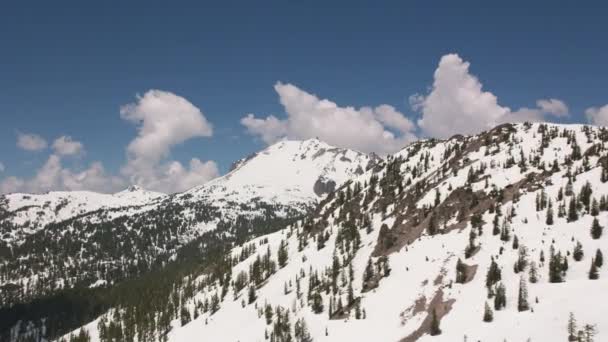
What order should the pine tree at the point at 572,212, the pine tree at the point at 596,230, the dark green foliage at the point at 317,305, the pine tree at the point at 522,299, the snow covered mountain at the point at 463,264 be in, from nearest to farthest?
the pine tree at the point at 522,299
the snow covered mountain at the point at 463,264
the pine tree at the point at 596,230
the pine tree at the point at 572,212
the dark green foliage at the point at 317,305

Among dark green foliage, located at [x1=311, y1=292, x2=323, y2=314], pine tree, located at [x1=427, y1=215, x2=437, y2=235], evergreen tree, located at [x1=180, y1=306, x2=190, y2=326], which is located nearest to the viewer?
pine tree, located at [x1=427, y1=215, x2=437, y2=235]

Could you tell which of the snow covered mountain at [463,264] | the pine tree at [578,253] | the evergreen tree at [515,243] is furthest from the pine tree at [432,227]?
the pine tree at [578,253]

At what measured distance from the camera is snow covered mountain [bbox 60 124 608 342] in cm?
7569

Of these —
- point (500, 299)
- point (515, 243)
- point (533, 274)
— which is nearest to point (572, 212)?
point (515, 243)

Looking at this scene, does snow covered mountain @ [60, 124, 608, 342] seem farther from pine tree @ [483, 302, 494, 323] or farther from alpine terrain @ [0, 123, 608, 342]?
alpine terrain @ [0, 123, 608, 342]

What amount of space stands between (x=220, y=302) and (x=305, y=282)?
53.9 metres

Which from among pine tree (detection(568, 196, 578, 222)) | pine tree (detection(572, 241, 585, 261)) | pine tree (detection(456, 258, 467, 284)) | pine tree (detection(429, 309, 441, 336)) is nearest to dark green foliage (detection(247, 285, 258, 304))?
pine tree (detection(456, 258, 467, 284))

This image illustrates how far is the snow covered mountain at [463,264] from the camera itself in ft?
248

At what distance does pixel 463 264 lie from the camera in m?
98.3

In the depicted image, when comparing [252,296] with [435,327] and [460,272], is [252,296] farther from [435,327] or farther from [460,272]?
[435,327]

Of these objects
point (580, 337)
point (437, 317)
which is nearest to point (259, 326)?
point (437, 317)

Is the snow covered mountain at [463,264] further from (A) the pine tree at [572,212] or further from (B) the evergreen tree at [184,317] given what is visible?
(B) the evergreen tree at [184,317]

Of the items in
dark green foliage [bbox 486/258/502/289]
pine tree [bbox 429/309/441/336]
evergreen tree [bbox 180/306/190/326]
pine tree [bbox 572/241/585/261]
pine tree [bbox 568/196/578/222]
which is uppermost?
pine tree [bbox 568/196/578/222]

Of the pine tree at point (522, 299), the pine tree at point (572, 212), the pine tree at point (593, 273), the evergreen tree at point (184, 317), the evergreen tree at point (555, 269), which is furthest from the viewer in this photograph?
the evergreen tree at point (184, 317)
